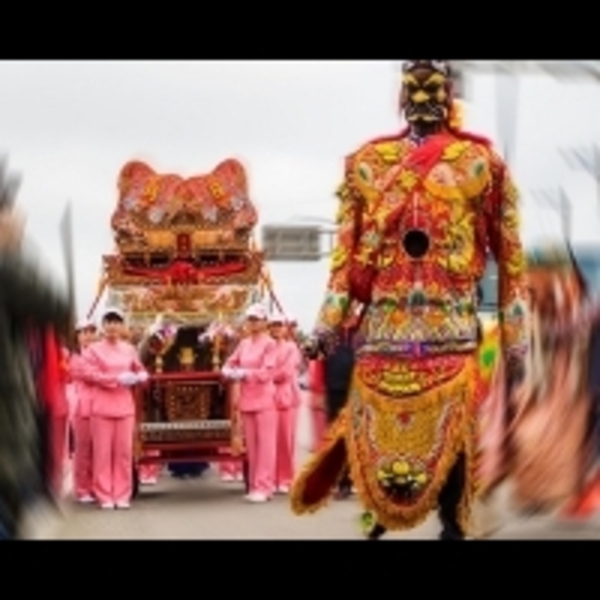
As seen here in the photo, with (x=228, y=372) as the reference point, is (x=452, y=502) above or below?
below

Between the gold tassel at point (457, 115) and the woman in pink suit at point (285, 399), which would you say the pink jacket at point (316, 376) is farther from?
the gold tassel at point (457, 115)

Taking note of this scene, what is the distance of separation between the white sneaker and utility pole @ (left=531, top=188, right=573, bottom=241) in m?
1.39

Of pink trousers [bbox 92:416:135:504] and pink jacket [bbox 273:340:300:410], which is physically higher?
pink jacket [bbox 273:340:300:410]

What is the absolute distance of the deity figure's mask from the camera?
4.95 metres

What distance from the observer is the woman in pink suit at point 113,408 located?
17.2 feet

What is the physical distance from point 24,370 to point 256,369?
808 millimetres

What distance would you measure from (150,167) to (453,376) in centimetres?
126

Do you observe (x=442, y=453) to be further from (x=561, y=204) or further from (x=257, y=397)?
(x=561, y=204)

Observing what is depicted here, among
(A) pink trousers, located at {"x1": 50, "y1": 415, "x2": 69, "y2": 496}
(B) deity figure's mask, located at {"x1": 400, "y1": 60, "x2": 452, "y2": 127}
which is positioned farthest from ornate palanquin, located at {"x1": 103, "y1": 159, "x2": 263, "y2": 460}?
(B) deity figure's mask, located at {"x1": 400, "y1": 60, "x2": 452, "y2": 127}

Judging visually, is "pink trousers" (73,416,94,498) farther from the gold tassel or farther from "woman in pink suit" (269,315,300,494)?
the gold tassel

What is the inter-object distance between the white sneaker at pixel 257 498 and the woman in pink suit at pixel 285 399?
0.06 metres

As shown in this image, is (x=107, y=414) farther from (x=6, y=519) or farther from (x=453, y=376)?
(x=453, y=376)

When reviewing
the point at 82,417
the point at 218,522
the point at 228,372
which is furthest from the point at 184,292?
the point at 218,522

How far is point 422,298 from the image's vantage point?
4.89 m
